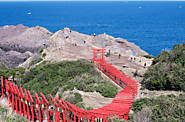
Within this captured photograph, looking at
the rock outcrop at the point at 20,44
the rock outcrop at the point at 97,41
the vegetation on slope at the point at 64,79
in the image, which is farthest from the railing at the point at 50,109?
the rock outcrop at the point at 20,44

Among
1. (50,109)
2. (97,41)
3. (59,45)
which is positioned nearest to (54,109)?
(50,109)

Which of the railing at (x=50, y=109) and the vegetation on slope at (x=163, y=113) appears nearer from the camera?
the railing at (x=50, y=109)

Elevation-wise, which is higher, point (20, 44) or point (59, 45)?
point (20, 44)

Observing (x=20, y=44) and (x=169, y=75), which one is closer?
(x=169, y=75)

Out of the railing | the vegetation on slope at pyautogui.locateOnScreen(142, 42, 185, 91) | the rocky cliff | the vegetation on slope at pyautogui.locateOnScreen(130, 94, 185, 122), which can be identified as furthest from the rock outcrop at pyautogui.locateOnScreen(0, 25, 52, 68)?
the vegetation on slope at pyautogui.locateOnScreen(130, 94, 185, 122)

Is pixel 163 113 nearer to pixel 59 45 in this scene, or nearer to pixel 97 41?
pixel 59 45

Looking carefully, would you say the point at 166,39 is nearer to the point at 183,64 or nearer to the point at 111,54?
the point at 111,54

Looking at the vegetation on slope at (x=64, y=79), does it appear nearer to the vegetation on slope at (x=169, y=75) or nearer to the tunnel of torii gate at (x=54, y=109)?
the vegetation on slope at (x=169, y=75)

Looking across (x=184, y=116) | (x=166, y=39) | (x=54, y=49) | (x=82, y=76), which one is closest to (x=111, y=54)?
(x=54, y=49)
